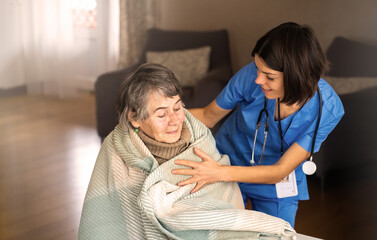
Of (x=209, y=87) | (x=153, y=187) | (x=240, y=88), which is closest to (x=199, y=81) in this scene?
(x=209, y=87)

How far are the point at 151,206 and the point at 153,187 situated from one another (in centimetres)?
5

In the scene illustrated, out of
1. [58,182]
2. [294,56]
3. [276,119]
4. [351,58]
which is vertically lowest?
[58,182]

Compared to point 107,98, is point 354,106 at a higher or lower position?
higher

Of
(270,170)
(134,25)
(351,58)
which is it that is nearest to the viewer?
(270,170)

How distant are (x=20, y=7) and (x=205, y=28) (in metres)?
0.89

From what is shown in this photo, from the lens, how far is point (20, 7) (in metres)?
2.29

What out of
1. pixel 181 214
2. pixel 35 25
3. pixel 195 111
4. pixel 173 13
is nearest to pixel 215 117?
pixel 195 111

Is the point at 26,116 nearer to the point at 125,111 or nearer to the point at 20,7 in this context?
the point at 20,7

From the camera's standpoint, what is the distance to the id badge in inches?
66.6

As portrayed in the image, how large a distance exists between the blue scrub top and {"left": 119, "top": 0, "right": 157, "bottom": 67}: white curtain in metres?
0.90

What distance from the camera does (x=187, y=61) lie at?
8.80 feet

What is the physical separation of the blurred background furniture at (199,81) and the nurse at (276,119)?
2.31ft

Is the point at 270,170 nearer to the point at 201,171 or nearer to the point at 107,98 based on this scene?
the point at 201,171

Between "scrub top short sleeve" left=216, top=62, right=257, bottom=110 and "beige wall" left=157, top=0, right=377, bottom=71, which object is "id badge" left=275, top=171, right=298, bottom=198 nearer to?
"scrub top short sleeve" left=216, top=62, right=257, bottom=110
